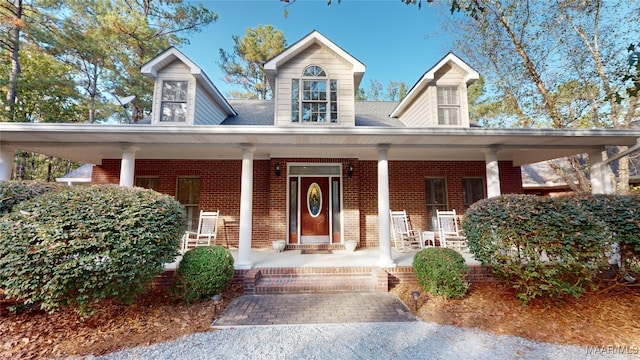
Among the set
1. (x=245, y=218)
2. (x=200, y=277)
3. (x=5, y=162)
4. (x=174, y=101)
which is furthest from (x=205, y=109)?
(x=200, y=277)

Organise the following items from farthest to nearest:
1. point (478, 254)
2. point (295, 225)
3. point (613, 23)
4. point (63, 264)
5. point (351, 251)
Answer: point (613, 23) < point (295, 225) < point (351, 251) < point (478, 254) < point (63, 264)

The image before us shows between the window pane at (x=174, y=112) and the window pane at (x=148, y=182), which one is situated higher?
the window pane at (x=174, y=112)

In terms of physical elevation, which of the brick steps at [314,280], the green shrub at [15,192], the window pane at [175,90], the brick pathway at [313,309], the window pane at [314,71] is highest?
the window pane at [314,71]

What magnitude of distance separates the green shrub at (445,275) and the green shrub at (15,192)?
6300mm

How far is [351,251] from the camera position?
670 centimetres

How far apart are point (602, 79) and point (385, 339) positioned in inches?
440

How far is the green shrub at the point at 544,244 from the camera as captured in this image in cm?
349

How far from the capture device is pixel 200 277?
4.00 m

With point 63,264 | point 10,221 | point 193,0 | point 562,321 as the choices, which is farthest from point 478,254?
point 193,0

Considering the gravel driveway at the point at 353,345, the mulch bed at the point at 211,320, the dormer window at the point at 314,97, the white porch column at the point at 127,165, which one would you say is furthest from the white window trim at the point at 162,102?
the gravel driveway at the point at 353,345

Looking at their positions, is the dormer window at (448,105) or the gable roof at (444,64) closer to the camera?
the gable roof at (444,64)

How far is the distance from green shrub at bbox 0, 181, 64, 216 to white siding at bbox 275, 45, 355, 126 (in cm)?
436

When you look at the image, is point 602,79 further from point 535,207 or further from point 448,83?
point 535,207

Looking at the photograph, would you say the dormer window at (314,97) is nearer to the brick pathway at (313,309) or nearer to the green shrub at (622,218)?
the brick pathway at (313,309)
